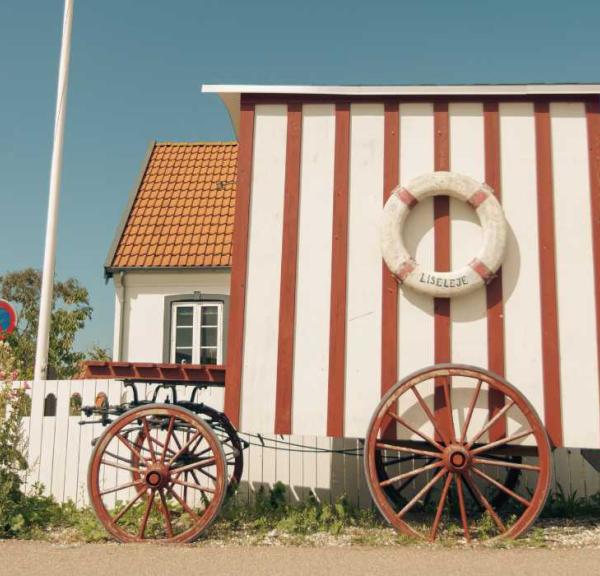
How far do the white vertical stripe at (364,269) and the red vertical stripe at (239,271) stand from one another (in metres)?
0.91

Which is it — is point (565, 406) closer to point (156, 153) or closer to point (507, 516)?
point (507, 516)

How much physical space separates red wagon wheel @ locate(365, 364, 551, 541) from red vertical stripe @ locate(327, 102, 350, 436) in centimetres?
41

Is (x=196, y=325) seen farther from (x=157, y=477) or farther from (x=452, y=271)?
(x=452, y=271)

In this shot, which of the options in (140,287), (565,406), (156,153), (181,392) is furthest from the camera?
(156,153)

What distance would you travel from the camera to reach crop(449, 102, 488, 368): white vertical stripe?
5.36m

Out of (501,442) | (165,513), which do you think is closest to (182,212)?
(165,513)

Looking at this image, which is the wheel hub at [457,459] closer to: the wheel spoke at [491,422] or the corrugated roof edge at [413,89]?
the wheel spoke at [491,422]

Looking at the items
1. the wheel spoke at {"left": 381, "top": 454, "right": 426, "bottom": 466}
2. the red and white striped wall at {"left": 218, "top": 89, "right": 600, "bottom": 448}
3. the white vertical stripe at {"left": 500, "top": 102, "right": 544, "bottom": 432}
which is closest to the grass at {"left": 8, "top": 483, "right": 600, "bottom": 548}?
the wheel spoke at {"left": 381, "top": 454, "right": 426, "bottom": 466}

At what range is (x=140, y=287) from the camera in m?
11.4

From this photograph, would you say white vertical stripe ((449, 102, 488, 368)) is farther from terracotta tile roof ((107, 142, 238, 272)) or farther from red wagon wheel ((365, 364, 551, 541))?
terracotta tile roof ((107, 142, 238, 272))

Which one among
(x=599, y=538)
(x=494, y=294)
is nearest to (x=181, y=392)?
(x=494, y=294)

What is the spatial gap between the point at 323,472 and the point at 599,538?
9.00 feet

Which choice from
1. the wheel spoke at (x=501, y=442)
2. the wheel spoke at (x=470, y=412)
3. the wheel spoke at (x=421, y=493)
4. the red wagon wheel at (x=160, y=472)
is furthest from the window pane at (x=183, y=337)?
the wheel spoke at (x=501, y=442)

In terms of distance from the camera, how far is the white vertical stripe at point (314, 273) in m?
5.40
